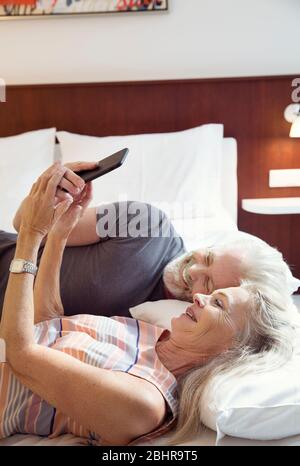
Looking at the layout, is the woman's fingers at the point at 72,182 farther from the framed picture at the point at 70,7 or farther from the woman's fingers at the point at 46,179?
the framed picture at the point at 70,7

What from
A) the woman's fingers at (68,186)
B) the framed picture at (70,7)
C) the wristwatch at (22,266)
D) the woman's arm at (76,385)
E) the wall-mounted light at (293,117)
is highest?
the framed picture at (70,7)

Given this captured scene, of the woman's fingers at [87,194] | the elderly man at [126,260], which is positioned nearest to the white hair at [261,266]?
the elderly man at [126,260]

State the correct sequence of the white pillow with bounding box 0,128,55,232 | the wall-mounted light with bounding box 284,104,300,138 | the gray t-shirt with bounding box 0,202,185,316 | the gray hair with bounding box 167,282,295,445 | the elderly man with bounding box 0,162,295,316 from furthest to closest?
the wall-mounted light with bounding box 284,104,300,138 < the white pillow with bounding box 0,128,55,232 < the gray t-shirt with bounding box 0,202,185,316 < the elderly man with bounding box 0,162,295,316 < the gray hair with bounding box 167,282,295,445

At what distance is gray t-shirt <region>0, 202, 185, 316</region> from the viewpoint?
1.40 metres

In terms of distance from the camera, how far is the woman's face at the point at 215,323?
1.02 metres

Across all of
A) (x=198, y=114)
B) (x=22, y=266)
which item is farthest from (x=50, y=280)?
(x=198, y=114)

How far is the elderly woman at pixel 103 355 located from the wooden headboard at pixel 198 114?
172 centimetres

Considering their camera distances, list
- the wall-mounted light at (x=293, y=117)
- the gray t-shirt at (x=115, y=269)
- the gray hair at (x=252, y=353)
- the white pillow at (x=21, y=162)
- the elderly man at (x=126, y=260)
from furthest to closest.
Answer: the wall-mounted light at (x=293, y=117), the white pillow at (x=21, y=162), the gray t-shirt at (x=115, y=269), the elderly man at (x=126, y=260), the gray hair at (x=252, y=353)

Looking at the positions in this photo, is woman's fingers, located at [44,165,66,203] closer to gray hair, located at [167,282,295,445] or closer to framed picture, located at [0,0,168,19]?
gray hair, located at [167,282,295,445]

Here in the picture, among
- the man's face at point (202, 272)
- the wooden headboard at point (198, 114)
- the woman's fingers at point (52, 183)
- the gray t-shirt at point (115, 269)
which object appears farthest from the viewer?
the wooden headboard at point (198, 114)

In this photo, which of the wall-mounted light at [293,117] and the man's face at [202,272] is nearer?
the man's face at [202,272]

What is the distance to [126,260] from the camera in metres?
1.43

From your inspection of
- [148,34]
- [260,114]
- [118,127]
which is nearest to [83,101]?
[118,127]

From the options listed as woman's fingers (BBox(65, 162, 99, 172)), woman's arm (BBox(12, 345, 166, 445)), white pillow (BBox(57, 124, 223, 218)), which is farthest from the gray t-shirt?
white pillow (BBox(57, 124, 223, 218))
